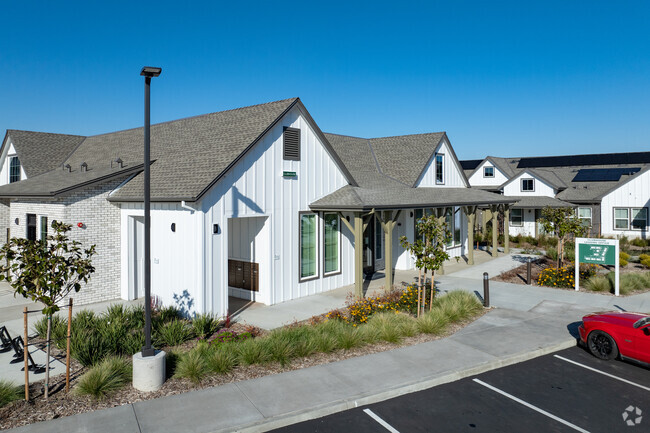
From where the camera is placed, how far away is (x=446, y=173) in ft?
82.3

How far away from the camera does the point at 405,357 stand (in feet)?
30.8

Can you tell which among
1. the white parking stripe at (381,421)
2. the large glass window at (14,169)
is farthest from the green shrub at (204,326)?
the large glass window at (14,169)

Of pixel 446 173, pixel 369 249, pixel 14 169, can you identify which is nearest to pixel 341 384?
pixel 369 249

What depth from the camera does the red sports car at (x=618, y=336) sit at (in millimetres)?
8797

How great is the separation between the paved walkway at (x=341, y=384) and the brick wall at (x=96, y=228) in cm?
622

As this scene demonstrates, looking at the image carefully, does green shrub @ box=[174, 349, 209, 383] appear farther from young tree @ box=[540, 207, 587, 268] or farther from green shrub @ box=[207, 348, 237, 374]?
young tree @ box=[540, 207, 587, 268]

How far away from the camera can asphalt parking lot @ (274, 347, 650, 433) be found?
669 centimetres

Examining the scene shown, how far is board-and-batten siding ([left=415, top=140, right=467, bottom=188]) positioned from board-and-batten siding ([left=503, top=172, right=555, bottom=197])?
11.7 meters

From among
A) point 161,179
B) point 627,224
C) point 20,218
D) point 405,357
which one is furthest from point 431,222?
point 627,224

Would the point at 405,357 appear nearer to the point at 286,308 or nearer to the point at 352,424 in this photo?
the point at 352,424

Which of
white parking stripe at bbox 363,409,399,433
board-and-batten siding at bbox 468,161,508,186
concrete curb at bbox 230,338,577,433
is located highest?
board-and-batten siding at bbox 468,161,508,186

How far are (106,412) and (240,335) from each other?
3.57m

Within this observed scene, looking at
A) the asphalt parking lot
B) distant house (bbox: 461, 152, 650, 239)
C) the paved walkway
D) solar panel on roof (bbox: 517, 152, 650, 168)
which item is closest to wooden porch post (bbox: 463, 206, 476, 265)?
distant house (bbox: 461, 152, 650, 239)

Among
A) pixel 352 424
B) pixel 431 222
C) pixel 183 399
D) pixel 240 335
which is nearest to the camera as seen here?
pixel 352 424
